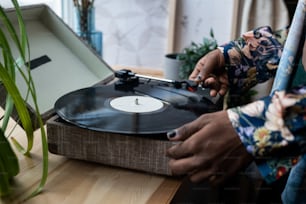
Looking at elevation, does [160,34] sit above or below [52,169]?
above

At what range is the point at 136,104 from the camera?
2.25 feet

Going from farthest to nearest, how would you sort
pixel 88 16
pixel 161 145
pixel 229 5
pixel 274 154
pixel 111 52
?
pixel 111 52 < pixel 229 5 < pixel 88 16 < pixel 161 145 < pixel 274 154

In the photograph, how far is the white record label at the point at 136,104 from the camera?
663mm

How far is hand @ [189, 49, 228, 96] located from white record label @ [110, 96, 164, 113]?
13 centimetres

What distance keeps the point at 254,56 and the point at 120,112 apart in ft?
1.00

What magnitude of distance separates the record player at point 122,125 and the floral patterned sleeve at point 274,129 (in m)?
0.14

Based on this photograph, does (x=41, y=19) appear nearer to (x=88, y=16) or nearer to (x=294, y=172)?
(x=88, y=16)

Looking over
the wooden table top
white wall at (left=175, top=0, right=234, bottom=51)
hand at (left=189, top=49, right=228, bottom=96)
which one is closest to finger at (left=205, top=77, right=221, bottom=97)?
hand at (left=189, top=49, right=228, bottom=96)

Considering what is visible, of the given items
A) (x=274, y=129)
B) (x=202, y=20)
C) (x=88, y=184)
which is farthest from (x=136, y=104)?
(x=202, y=20)

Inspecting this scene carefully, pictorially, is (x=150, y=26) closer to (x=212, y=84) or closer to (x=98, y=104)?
(x=212, y=84)

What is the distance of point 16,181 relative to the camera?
591mm

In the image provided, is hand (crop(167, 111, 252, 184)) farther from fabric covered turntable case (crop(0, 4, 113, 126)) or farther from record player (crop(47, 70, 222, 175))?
fabric covered turntable case (crop(0, 4, 113, 126))

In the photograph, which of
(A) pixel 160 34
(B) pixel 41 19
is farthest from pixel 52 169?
(A) pixel 160 34

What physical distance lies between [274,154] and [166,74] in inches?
35.2
